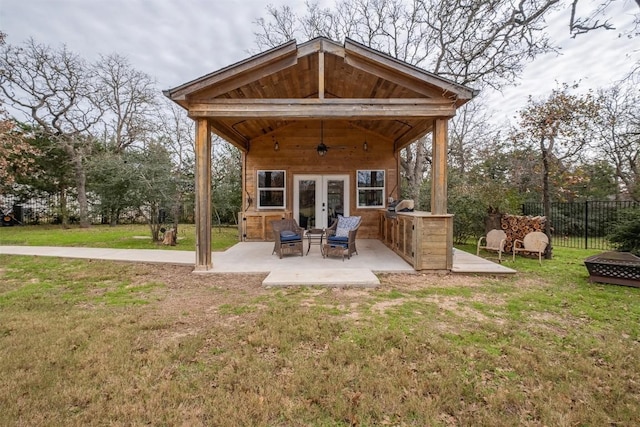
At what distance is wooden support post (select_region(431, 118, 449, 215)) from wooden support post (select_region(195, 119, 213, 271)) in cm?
404

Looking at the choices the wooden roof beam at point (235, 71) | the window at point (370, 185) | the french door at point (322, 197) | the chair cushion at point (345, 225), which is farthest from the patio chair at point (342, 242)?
the wooden roof beam at point (235, 71)

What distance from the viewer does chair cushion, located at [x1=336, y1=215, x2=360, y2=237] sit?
686 cm

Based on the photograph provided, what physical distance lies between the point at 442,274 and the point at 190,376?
14.3 ft

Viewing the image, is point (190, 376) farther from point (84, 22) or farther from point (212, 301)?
point (84, 22)

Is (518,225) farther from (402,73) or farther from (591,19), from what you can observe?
(402,73)

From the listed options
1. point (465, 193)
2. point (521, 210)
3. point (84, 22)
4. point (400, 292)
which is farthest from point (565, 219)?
point (84, 22)

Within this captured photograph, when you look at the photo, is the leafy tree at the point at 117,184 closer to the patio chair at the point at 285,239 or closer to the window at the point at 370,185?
the patio chair at the point at 285,239

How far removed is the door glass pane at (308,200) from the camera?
9484 millimetres

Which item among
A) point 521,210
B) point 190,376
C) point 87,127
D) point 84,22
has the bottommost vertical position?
point 190,376

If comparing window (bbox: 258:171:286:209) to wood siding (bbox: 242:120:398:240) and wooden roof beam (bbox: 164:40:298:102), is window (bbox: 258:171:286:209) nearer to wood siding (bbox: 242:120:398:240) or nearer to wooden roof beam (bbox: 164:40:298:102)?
wood siding (bbox: 242:120:398:240)

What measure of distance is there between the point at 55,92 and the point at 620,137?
22988 millimetres

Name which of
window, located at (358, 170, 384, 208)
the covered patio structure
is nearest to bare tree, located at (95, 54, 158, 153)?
the covered patio structure

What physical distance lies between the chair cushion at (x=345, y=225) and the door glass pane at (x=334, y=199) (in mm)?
2464

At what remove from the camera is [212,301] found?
13.0 feet
